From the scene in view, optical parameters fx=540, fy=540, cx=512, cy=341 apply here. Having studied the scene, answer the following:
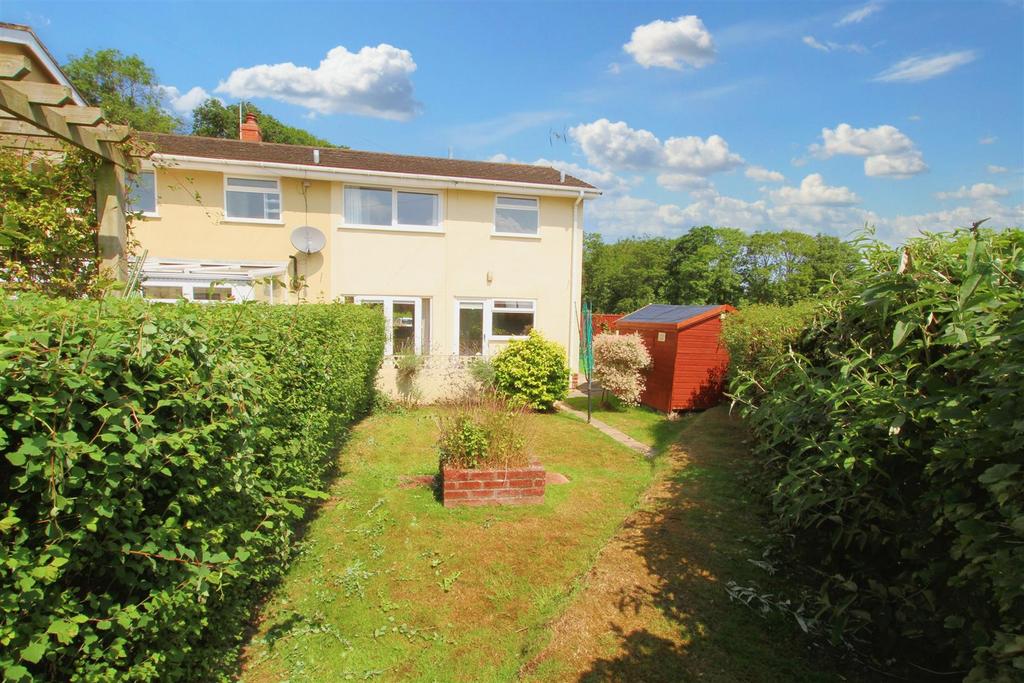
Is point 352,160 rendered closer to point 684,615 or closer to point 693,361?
point 693,361

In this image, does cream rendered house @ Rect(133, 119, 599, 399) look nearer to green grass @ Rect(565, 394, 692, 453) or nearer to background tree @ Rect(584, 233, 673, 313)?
green grass @ Rect(565, 394, 692, 453)

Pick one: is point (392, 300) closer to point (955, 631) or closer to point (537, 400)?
point (537, 400)

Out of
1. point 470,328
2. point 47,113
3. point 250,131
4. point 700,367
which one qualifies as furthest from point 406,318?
point 47,113

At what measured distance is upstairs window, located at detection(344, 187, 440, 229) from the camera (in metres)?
13.8

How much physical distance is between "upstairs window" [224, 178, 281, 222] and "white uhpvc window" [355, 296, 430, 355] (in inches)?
120

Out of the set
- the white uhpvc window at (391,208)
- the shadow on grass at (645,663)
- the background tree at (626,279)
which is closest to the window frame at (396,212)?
the white uhpvc window at (391,208)

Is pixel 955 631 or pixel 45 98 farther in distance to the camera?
pixel 45 98

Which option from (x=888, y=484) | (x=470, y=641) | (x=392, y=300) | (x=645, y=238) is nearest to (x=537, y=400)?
(x=392, y=300)

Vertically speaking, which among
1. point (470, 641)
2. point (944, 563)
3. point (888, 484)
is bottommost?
point (470, 641)

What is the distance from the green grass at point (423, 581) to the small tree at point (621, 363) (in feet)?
16.5

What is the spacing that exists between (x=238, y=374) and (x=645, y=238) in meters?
57.3

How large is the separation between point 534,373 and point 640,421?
2.45 metres

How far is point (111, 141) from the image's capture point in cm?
496

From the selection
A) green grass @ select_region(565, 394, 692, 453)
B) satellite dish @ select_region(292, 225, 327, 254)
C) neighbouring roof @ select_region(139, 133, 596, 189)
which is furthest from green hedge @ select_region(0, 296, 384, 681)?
neighbouring roof @ select_region(139, 133, 596, 189)
